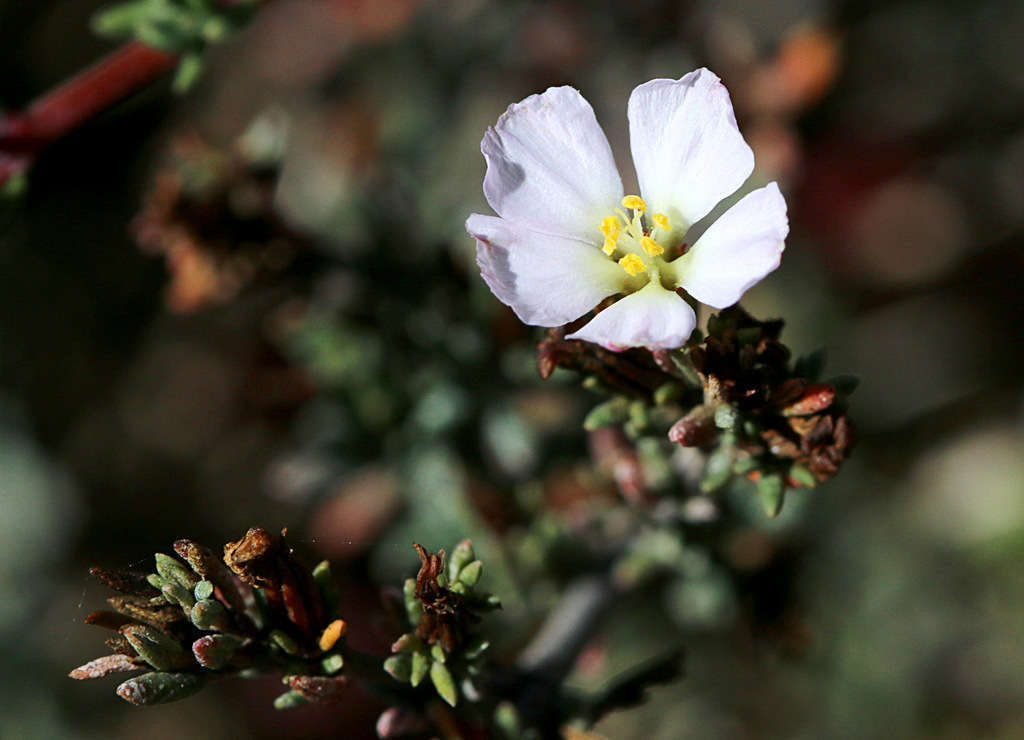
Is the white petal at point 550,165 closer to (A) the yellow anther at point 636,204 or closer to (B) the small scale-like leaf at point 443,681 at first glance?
(A) the yellow anther at point 636,204

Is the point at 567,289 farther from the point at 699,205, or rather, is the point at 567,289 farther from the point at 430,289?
the point at 430,289

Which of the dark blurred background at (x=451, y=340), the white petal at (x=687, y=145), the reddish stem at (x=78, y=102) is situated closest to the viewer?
the white petal at (x=687, y=145)

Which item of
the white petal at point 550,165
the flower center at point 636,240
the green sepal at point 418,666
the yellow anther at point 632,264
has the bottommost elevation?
the green sepal at point 418,666

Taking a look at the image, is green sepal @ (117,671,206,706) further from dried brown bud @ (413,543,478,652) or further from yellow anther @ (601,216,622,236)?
yellow anther @ (601,216,622,236)

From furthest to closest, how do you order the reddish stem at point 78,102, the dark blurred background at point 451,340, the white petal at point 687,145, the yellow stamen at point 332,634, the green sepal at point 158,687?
the dark blurred background at point 451,340
the reddish stem at point 78,102
the white petal at point 687,145
the yellow stamen at point 332,634
the green sepal at point 158,687

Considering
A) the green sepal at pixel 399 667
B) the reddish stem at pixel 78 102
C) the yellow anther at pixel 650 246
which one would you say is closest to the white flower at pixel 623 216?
the yellow anther at pixel 650 246

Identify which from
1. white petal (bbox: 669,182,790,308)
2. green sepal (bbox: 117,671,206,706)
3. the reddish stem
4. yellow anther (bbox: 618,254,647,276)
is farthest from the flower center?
the reddish stem

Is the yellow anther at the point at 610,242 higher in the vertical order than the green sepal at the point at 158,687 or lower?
higher
